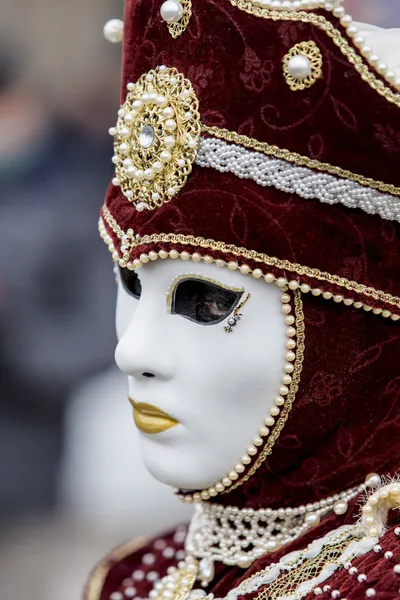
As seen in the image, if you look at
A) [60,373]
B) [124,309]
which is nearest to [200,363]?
[124,309]

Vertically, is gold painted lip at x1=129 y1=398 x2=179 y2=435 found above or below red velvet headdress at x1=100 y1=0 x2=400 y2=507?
below

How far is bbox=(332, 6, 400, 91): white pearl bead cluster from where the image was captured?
46.3 inches

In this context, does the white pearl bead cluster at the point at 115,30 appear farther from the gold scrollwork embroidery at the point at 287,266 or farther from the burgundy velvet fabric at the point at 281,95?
the gold scrollwork embroidery at the point at 287,266

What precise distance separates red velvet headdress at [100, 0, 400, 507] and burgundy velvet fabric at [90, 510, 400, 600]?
0.25 feet

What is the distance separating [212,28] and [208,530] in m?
0.72

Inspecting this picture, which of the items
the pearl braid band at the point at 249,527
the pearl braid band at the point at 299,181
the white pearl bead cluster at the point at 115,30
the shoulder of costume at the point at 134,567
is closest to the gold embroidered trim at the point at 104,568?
the shoulder of costume at the point at 134,567

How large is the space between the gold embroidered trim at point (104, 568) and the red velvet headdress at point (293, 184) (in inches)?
14.8

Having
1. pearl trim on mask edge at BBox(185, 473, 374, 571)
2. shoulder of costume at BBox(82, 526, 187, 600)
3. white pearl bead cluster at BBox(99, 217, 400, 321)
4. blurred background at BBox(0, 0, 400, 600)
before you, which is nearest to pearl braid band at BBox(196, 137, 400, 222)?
white pearl bead cluster at BBox(99, 217, 400, 321)

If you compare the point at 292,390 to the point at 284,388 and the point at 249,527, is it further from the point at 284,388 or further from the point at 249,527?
the point at 249,527

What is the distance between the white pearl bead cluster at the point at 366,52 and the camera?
3.86ft

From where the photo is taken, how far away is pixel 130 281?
1.44 meters

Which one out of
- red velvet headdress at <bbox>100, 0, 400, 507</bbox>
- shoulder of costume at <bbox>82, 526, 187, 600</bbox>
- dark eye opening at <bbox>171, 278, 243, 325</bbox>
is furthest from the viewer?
shoulder of costume at <bbox>82, 526, 187, 600</bbox>

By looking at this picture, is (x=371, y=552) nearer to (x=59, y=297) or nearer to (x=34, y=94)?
(x=59, y=297)

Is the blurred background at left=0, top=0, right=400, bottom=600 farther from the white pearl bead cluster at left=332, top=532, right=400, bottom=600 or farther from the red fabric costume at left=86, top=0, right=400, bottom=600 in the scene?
the white pearl bead cluster at left=332, top=532, right=400, bottom=600
